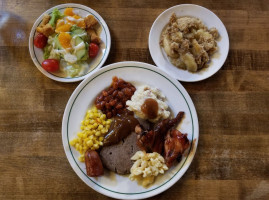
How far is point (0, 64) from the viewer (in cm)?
342

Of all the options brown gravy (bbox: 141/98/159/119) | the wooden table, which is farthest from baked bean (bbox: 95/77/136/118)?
the wooden table

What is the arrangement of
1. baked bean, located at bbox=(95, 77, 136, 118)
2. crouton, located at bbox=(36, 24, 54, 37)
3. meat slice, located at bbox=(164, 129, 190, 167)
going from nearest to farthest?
meat slice, located at bbox=(164, 129, 190, 167) → baked bean, located at bbox=(95, 77, 136, 118) → crouton, located at bbox=(36, 24, 54, 37)

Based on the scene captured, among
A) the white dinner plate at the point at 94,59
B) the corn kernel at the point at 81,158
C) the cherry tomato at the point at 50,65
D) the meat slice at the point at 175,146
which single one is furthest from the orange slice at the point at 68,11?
the meat slice at the point at 175,146

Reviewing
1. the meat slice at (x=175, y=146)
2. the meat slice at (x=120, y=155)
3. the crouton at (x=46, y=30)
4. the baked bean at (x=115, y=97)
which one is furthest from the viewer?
the crouton at (x=46, y=30)

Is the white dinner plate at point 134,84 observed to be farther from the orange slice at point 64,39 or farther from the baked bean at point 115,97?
the orange slice at point 64,39

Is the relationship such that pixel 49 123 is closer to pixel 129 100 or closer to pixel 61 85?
pixel 61 85

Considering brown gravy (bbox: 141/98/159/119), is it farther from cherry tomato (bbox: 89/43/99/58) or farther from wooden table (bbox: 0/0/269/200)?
cherry tomato (bbox: 89/43/99/58)

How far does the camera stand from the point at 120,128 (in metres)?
3.01

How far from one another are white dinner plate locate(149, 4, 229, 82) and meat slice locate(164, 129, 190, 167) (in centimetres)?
74

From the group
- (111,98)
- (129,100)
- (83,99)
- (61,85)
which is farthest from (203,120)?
(61,85)

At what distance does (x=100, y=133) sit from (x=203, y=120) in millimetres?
1301

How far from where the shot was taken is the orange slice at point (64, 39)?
318 cm

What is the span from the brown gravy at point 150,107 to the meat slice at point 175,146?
33 cm

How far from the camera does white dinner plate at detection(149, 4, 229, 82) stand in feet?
10.6
